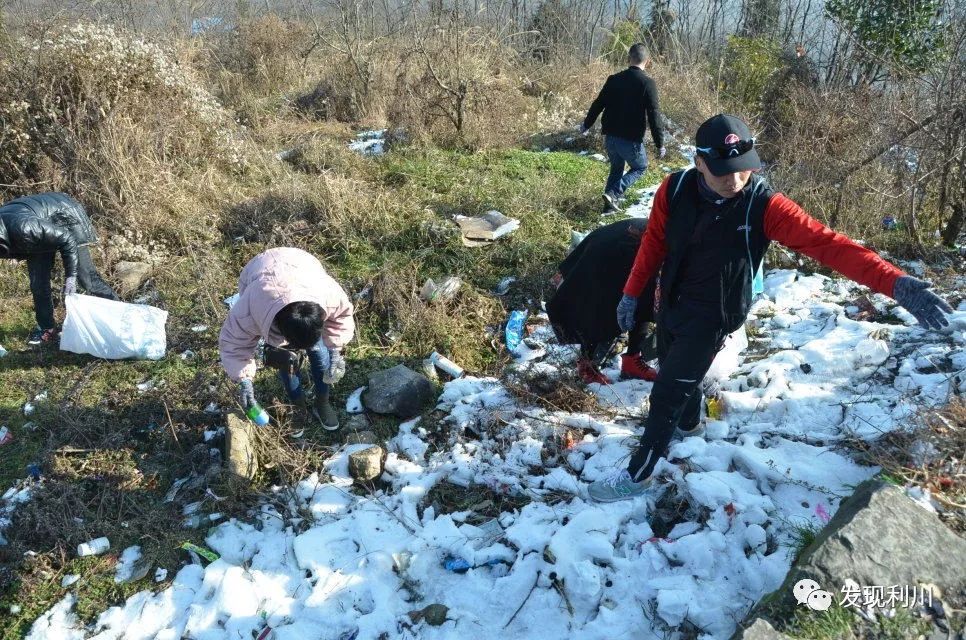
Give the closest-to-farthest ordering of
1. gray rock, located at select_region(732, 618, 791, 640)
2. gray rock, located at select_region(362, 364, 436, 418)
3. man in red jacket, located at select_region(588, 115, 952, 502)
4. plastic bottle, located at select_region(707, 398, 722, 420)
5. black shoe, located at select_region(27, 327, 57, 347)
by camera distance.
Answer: gray rock, located at select_region(732, 618, 791, 640), man in red jacket, located at select_region(588, 115, 952, 502), plastic bottle, located at select_region(707, 398, 722, 420), gray rock, located at select_region(362, 364, 436, 418), black shoe, located at select_region(27, 327, 57, 347)

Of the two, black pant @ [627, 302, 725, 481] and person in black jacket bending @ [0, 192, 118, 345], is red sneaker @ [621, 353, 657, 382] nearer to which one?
black pant @ [627, 302, 725, 481]

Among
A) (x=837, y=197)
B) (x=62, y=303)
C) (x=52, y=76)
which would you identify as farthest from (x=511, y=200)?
(x=52, y=76)

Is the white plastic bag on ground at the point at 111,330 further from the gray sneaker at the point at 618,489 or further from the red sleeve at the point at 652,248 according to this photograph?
the red sleeve at the point at 652,248

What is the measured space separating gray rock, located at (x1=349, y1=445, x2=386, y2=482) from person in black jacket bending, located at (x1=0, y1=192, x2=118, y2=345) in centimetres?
257

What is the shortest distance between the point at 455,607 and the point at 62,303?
4214 mm

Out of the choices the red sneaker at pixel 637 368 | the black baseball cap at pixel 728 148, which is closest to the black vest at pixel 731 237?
the black baseball cap at pixel 728 148

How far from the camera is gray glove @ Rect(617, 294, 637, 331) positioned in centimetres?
293

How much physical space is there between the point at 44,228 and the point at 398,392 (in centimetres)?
272

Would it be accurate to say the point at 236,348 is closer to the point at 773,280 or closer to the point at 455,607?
the point at 455,607

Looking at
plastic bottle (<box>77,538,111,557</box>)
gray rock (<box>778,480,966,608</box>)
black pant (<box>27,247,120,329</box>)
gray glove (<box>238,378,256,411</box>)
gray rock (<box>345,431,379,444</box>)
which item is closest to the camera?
gray rock (<box>778,480,966,608</box>)

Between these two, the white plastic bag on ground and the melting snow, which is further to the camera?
the white plastic bag on ground

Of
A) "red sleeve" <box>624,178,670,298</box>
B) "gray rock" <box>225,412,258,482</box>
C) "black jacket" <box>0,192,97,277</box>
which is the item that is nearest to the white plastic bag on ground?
"black jacket" <box>0,192,97,277</box>

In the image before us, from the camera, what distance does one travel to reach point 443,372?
430cm

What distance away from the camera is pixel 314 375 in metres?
3.56
